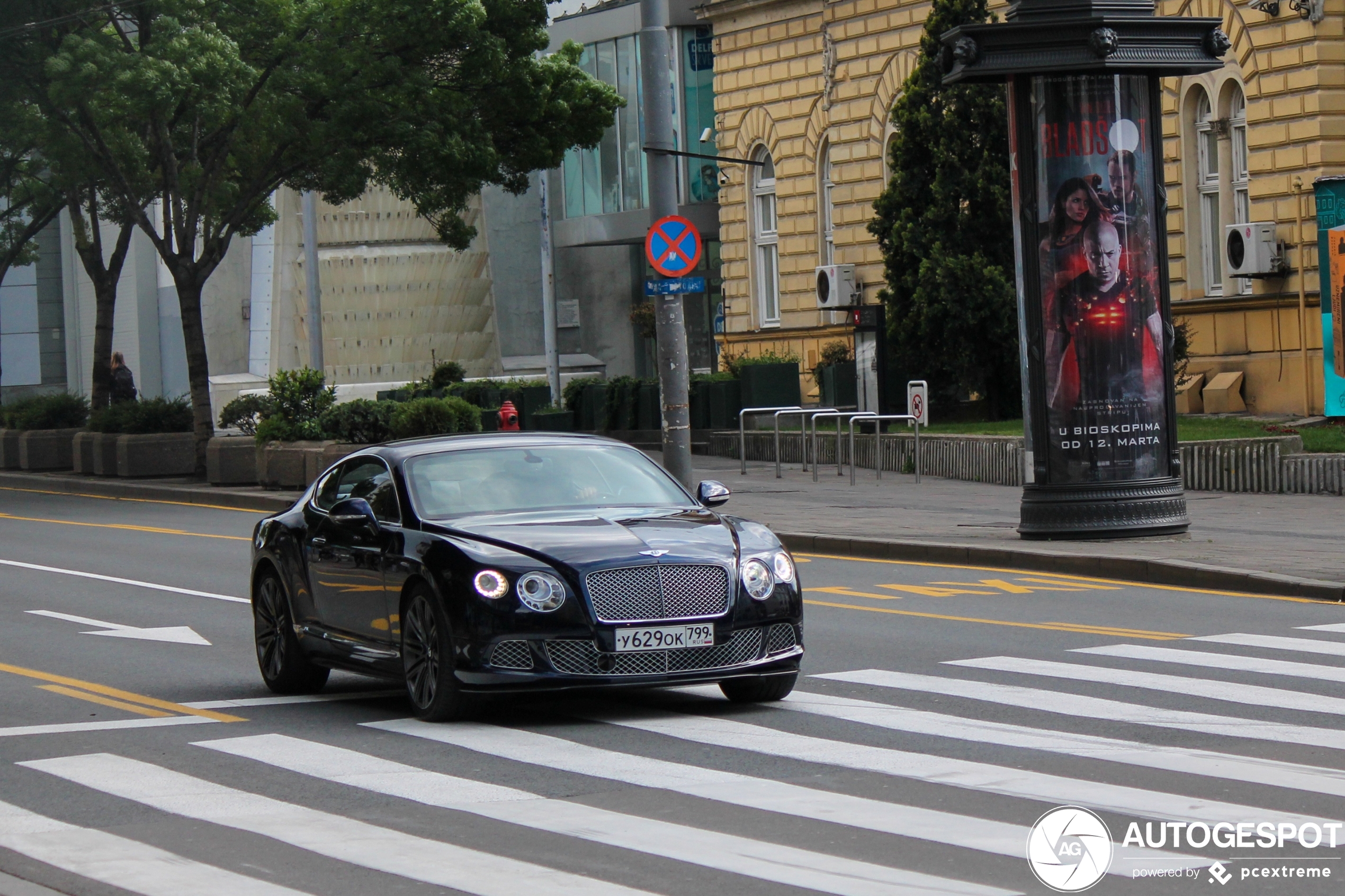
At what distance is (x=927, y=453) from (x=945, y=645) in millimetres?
16129

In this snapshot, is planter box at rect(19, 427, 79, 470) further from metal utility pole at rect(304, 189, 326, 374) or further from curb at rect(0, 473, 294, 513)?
metal utility pole at rect(304, 189, 326, 374)

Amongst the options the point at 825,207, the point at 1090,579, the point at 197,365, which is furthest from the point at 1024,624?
the point at 825,207

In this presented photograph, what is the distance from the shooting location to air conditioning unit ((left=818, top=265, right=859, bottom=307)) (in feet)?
129

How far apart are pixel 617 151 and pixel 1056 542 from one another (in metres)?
39.7

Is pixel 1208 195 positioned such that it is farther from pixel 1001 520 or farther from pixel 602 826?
pixel 602 826

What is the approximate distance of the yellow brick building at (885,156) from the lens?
28.8 meters

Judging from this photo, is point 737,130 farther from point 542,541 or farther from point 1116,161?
point 542,541

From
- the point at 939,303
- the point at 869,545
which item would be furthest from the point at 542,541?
the point at 939,303

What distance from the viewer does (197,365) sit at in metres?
32.8

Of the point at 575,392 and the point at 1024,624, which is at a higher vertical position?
the point at 575,392

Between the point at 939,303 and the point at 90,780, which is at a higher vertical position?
the point at 939,303

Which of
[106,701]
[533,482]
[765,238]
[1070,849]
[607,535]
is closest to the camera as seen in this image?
[1070,849]

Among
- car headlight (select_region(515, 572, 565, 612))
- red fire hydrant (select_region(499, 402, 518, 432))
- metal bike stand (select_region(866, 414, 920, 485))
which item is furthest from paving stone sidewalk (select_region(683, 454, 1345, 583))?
car headlight (select_region(515, 572, 565, 612))

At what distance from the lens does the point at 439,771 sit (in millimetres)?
8492
